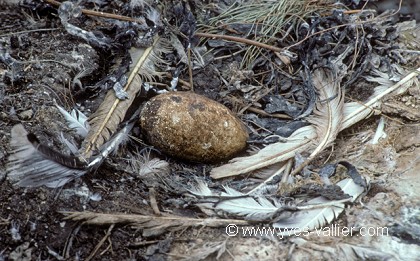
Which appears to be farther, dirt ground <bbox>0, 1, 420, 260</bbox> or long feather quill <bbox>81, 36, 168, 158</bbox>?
long feather quill <bbox>81, 36, 168, 158</bbox>

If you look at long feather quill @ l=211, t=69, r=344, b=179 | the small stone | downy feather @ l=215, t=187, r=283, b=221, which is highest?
the small stone

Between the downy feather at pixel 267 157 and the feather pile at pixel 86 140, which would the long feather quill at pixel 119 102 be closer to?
the feather pile at pixel 86 140

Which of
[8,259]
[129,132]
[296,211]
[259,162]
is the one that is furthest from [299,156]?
[8,259]

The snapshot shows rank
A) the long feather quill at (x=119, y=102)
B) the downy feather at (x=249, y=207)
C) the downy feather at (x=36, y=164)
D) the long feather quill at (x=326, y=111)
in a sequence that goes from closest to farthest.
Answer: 1. the downy feather at (x=36, y=164)
2. the downy feather at (x=249, y=207)
3. the long feather quill at (x=119, y=102)
4. the long feather quill at (x=326, y=111)

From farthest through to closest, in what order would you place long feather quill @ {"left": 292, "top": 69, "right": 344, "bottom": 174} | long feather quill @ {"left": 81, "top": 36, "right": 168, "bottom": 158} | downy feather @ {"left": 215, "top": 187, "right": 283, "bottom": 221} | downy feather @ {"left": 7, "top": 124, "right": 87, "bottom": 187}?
long feather quill @ {"left": 292, "top": 69, "right": 344, "bottom": 174} < long feather quill @ {"left": 81, "top": 36, "right": 168, "bottom": 158} < downy feather @ {"left": 215, "top": 187, "right": 283, "bottom": 221} < downy feather @ {"left": 7, "top": 124, "right": 87, "bottom": 187}

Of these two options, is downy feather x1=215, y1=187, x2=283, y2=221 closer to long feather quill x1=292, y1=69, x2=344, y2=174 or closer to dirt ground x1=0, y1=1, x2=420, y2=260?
dirt ground x1=0, y1=1, x2=420, y2=260

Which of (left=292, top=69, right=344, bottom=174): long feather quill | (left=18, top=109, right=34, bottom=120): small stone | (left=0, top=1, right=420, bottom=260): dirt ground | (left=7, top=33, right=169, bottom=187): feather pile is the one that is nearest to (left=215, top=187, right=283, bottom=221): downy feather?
(left=0, top=1, right=420, bottom=260): dirt ground

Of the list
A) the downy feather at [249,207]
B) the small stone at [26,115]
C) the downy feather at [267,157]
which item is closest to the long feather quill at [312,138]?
the downy feather at [267,157]
